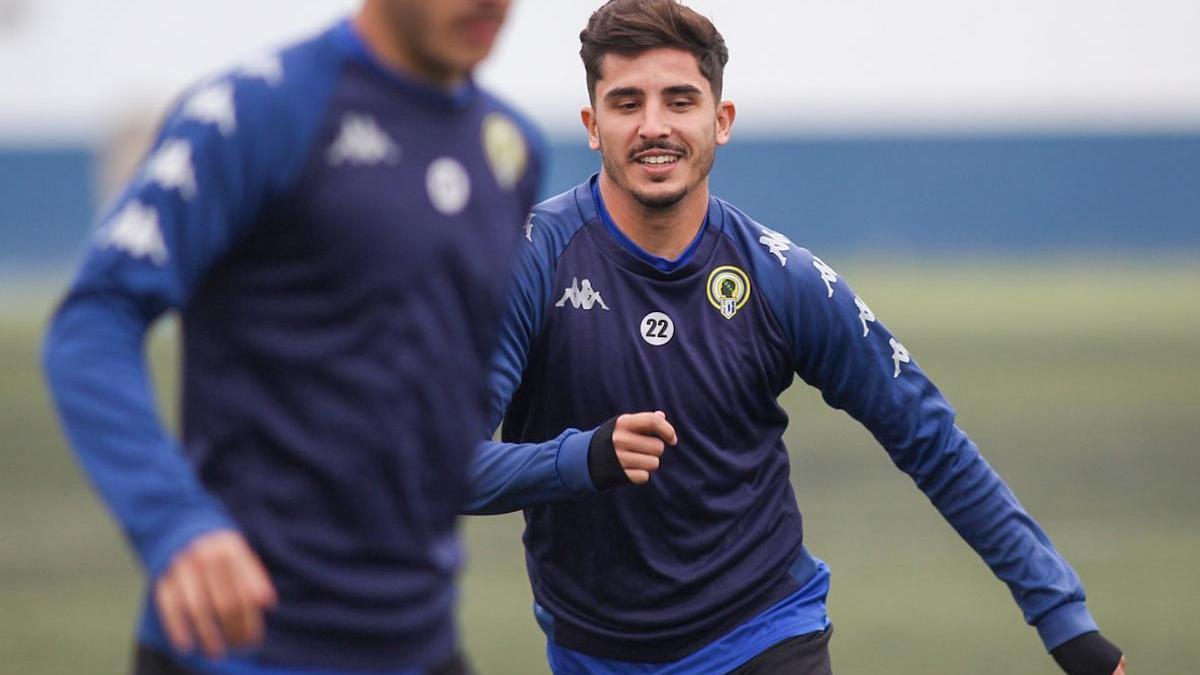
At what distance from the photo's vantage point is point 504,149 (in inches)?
141

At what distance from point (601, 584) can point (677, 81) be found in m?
A: 1.26

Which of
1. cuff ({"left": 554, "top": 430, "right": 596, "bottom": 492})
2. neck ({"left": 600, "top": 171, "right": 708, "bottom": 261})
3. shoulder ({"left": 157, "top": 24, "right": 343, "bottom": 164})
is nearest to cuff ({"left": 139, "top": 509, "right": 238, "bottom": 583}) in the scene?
shoulder ({"left": 157, "top": 24, "right": 343, "bottom": 164})

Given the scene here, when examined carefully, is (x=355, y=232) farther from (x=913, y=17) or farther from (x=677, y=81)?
(x=913, y=17)

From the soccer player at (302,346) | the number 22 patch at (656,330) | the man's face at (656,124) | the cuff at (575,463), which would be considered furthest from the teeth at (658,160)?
the soccer player at (302,346)

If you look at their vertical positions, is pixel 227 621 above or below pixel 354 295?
below

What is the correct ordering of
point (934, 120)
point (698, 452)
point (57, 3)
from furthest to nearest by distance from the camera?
point (934, 120), point (57, 3), point (698, 452)

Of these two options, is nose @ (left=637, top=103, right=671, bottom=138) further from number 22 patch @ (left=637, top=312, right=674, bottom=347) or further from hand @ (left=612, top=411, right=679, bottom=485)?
hand @ (left=612, top=411, right=679, bottom=485)

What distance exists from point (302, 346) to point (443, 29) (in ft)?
1.77

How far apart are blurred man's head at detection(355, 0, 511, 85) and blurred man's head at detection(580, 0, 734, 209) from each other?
1.81 metres

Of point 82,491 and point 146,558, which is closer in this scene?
point 146,558

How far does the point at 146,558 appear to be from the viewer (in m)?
2.97

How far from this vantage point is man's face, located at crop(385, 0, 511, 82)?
129 inches

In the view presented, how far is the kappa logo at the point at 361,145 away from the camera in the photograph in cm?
321

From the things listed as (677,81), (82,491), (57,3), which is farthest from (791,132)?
(677,81)
